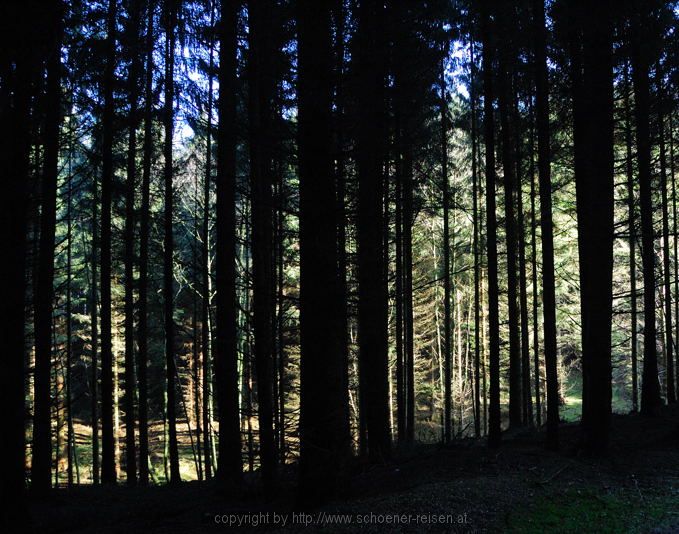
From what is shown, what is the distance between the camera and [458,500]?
14.4ft

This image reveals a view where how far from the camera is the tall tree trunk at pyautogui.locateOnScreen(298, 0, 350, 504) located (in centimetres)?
507

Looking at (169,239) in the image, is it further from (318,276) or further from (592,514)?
(592,514)

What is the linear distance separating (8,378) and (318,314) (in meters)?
4.02

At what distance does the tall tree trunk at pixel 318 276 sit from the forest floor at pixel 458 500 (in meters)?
0.53

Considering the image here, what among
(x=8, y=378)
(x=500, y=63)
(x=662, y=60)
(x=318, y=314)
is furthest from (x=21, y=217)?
(x=662, y=60)

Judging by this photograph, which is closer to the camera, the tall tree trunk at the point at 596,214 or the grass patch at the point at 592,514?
the grass patch at the point at 592,514

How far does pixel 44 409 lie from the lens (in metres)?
8.33

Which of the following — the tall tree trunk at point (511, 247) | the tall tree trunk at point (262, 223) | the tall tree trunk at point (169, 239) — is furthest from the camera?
the tall tree trunk at point (169, 239)

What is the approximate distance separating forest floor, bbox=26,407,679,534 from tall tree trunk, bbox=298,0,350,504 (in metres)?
0.53

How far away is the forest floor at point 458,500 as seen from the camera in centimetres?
405

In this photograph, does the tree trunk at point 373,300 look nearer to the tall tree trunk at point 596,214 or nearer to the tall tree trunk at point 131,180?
the tall tree trunk at point 596,214

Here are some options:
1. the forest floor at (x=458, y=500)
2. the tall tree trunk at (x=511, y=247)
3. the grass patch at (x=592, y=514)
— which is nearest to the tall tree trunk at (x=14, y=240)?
the forest floor at (x=458, y=500)

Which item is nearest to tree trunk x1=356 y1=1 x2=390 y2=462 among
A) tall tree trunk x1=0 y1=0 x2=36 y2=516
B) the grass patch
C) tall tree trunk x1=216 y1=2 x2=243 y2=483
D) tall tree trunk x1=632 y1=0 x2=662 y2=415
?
tall tree trunk x1=216 y1=2 x2=243 y2=483

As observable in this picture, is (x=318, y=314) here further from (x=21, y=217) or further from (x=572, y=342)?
(x=572, y=342)
